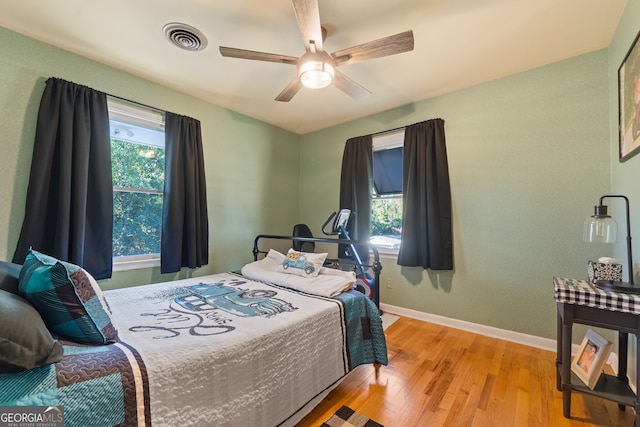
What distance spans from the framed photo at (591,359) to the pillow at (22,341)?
102 inches

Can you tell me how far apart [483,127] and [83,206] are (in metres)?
3.82

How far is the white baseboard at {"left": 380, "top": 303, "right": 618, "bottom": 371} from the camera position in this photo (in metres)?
2.29

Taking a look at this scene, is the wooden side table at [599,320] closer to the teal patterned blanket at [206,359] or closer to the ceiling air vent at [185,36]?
the teal patterned blanket at [206,359]

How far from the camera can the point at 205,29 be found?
1963 millimetres

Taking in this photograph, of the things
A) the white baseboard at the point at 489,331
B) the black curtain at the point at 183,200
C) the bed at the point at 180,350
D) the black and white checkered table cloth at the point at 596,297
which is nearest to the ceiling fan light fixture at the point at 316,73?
the bed at the point at 180,350

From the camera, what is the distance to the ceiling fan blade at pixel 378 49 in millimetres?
1589

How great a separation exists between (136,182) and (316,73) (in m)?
2.19

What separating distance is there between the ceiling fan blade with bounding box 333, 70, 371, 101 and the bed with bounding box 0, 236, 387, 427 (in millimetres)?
1591

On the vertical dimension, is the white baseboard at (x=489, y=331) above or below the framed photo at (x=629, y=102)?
below

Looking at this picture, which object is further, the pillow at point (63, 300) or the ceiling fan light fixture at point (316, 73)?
the ceiling fan light fixture at point (316, 73)

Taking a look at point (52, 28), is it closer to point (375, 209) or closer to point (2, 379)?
point (2, 379)

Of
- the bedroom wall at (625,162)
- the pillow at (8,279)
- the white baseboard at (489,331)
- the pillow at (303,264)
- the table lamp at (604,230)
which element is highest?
the bedroom wall at (625,162)

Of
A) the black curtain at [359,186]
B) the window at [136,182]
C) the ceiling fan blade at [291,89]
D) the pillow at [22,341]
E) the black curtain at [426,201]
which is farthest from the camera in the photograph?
the black curtain at [359,186]

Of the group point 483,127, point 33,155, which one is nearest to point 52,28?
point 33,155
